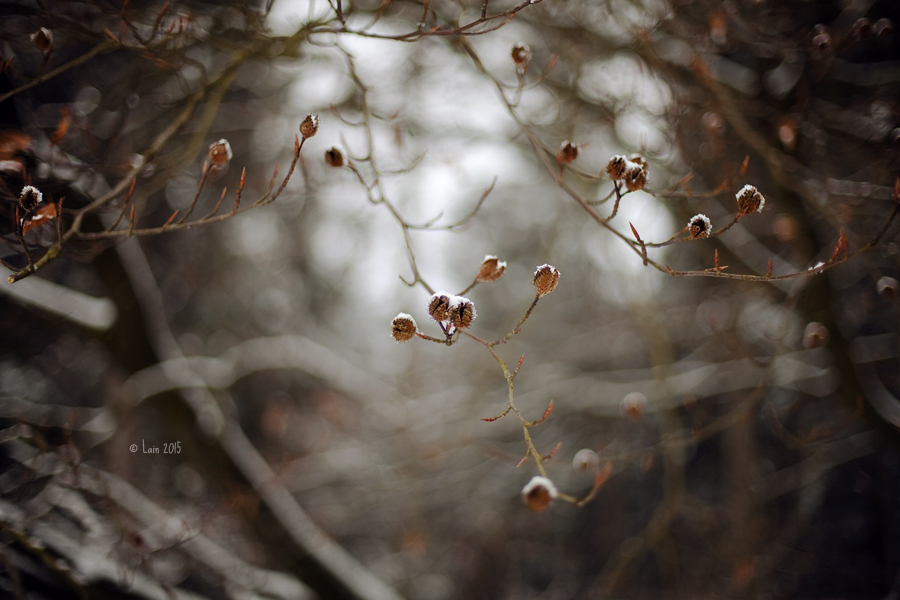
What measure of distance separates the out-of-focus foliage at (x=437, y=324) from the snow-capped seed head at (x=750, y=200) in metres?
0.19

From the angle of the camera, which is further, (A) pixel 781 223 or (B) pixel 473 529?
(B) pixel 473 529

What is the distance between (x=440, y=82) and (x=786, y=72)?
2.24 m

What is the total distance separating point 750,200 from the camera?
1110 millimetres

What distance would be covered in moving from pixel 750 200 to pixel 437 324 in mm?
829

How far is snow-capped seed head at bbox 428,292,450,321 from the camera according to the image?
105 centimetres

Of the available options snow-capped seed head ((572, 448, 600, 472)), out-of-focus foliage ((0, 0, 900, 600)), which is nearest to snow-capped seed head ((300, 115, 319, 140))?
out-of-focus foliage ((0, 0, 900, 600))

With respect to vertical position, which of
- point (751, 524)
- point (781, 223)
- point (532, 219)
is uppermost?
point (532, 219)

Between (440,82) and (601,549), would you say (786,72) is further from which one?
(601,549)

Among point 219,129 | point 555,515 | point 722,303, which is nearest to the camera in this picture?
point 219,129

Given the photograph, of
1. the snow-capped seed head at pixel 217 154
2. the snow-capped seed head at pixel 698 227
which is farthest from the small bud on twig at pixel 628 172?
the snow-capped seed head at pixel 217 154

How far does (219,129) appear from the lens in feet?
12.8

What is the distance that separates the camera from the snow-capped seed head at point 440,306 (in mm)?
1055

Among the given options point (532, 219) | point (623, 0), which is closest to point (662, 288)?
point (532, 219)

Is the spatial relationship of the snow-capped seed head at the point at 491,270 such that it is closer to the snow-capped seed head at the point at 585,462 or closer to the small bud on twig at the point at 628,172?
the small bud on twig at the point at 628,172
